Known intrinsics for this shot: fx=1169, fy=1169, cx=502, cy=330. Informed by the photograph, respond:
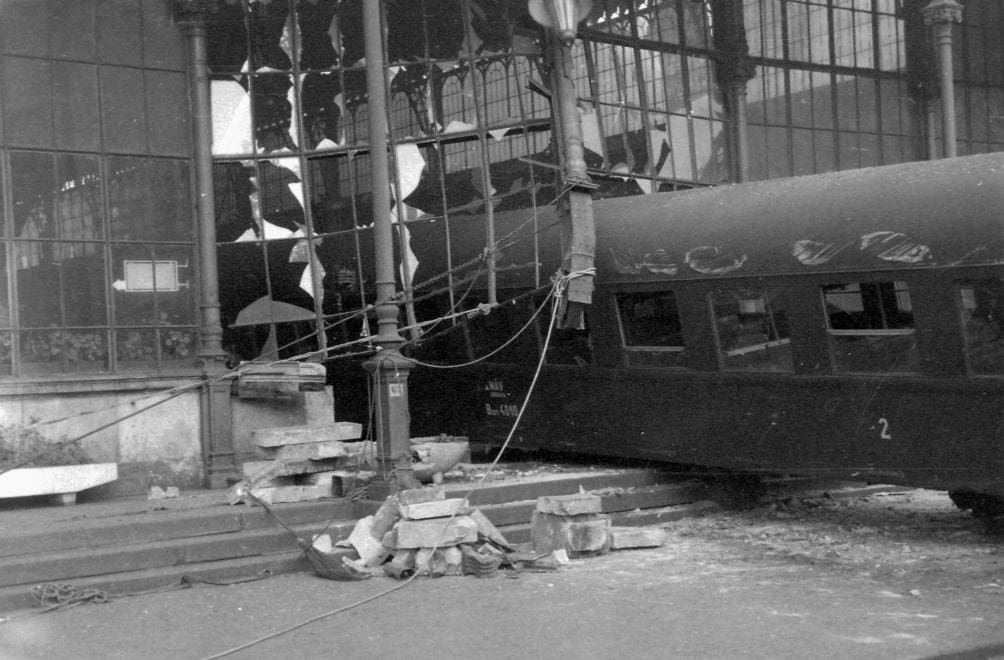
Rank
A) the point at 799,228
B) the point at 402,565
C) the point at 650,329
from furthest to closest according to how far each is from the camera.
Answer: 1. the point at 650,329
2. the point at 799,228
3. the point at 402,565

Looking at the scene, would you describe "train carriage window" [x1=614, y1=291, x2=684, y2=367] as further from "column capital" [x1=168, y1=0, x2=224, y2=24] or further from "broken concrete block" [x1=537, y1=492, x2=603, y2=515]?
"column capital" [x1=168, y1=0, x2=224, y2=24]

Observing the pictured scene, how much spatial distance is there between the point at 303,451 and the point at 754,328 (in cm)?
458

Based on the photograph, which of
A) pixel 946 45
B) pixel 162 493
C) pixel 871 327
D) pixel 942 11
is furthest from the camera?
pixel 946 45

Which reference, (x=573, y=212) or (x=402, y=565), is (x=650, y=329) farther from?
(x=402, y=565)

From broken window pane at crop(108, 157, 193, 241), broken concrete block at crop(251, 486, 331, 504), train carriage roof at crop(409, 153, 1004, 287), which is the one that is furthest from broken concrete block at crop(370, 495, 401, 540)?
broken window pane at crop(108, 157, 193, 241)

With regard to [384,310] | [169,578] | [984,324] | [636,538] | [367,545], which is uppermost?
[384,310]

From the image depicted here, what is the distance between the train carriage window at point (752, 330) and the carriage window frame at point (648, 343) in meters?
0.51

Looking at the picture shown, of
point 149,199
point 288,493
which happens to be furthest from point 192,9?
point 288,493

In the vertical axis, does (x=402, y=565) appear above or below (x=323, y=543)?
below

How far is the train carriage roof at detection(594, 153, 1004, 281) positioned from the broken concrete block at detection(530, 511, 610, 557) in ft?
9.69

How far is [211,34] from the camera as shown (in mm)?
14062

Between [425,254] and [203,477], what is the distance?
4.00 meters

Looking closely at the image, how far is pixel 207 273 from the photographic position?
43.8 feet

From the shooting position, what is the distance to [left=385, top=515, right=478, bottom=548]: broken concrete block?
9.75 meters
